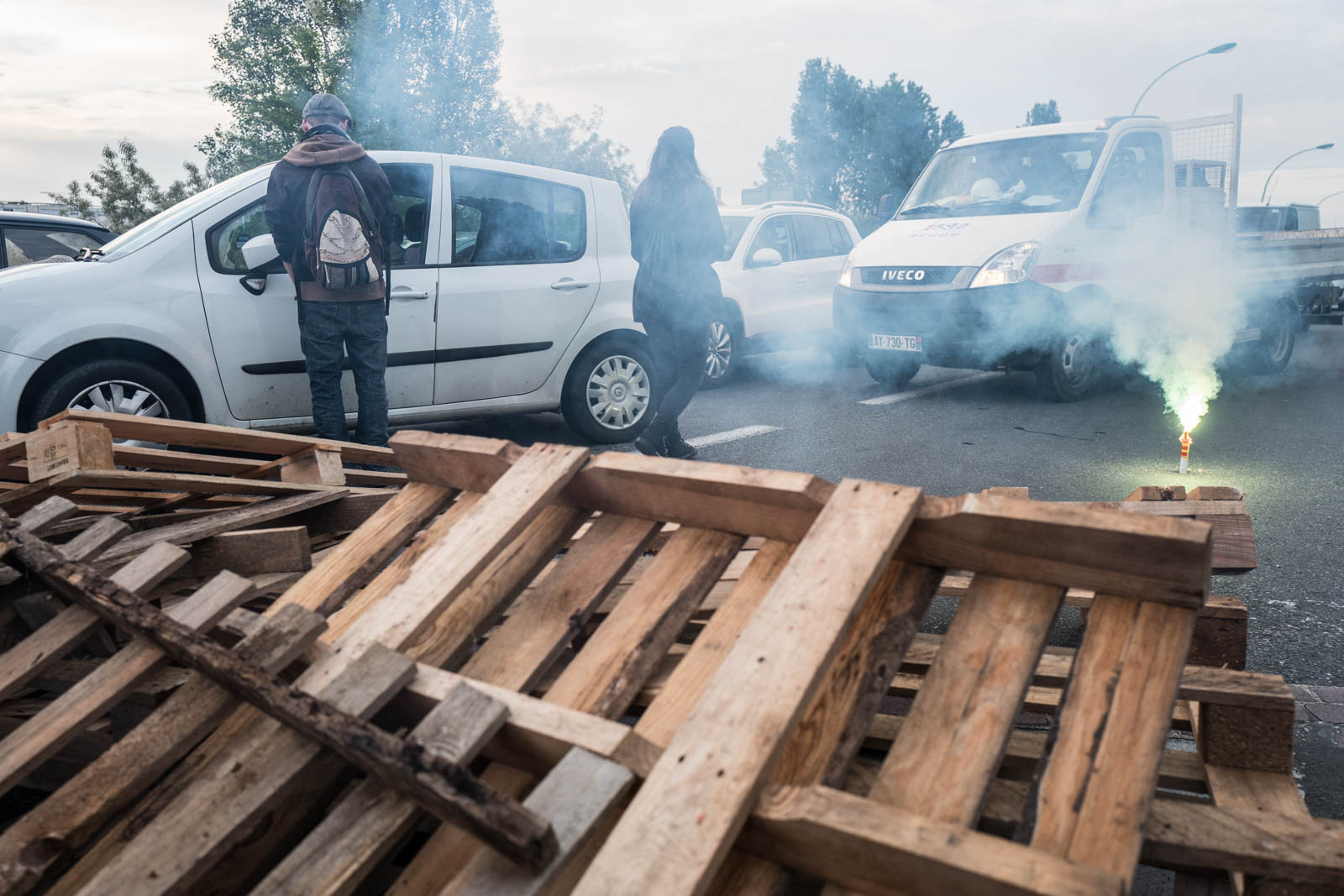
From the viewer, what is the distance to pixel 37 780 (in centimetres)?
214

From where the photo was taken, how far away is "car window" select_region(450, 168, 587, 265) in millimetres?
5839

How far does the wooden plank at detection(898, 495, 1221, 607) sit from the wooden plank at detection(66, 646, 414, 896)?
83 cm

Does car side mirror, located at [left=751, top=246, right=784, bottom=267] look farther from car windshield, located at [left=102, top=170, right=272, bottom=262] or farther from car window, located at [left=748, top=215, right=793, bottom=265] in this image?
car windshield, located at [left=102, top=170, right=272, bottom=262]

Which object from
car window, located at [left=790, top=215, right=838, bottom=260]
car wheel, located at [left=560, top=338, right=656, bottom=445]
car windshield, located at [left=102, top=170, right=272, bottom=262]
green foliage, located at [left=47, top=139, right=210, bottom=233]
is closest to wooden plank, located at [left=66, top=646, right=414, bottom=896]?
car windshield, located at [left=102, top=170, right=272, bottom=262]

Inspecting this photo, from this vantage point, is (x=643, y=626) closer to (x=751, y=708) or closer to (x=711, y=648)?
(x=711, y=648)

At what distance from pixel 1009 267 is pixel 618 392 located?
3112mm

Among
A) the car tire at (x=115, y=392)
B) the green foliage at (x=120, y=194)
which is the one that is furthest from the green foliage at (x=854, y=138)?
the car tire at (x=115, y=392)

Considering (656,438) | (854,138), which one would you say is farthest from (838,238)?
(854,138)

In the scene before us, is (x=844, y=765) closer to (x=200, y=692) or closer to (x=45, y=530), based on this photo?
(x=200, y=692)

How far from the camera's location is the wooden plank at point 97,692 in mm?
1627

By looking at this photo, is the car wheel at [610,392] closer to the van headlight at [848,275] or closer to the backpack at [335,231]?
the backpack at [335,231]

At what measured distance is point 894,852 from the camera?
116 cm

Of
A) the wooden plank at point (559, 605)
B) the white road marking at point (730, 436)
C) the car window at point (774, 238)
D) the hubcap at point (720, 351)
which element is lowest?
the wooden plank at point (559, 605)

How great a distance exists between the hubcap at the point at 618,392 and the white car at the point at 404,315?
10 mm
